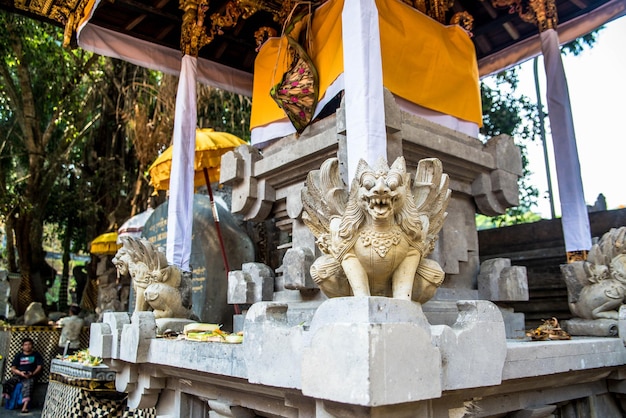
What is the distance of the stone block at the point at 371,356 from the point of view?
2.00m

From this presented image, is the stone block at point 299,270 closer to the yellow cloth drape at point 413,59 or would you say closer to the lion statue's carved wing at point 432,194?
the lion statue's carved wing at point 432,194

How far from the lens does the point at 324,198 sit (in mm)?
3117

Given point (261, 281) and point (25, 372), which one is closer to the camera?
point (261, 281)

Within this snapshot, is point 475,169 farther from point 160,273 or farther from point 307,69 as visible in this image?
point 160,273

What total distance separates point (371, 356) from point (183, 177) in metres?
4.08

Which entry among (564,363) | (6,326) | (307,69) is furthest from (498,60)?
(6,326)

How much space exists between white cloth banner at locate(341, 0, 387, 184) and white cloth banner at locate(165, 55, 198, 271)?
264cm

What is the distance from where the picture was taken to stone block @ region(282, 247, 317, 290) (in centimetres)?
401

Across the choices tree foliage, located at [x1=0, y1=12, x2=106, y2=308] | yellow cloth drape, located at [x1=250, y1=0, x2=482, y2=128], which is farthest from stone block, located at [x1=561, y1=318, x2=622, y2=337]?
tree foliage, located at [x1=0, y1=12, x2=106, y2=308]

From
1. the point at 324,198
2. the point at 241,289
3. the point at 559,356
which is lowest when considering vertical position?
the point at 559,356

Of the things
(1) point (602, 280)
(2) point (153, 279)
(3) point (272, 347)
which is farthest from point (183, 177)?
(1) point (602, 280)

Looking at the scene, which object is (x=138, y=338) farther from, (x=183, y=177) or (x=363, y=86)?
(x=363, y=86)

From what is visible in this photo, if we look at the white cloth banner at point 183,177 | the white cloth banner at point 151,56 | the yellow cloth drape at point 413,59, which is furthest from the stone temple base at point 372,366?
the white cloth banner at point 151,56

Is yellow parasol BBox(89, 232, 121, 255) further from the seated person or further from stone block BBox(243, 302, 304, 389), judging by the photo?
stone block BBox(243, 302, 304, 389)
